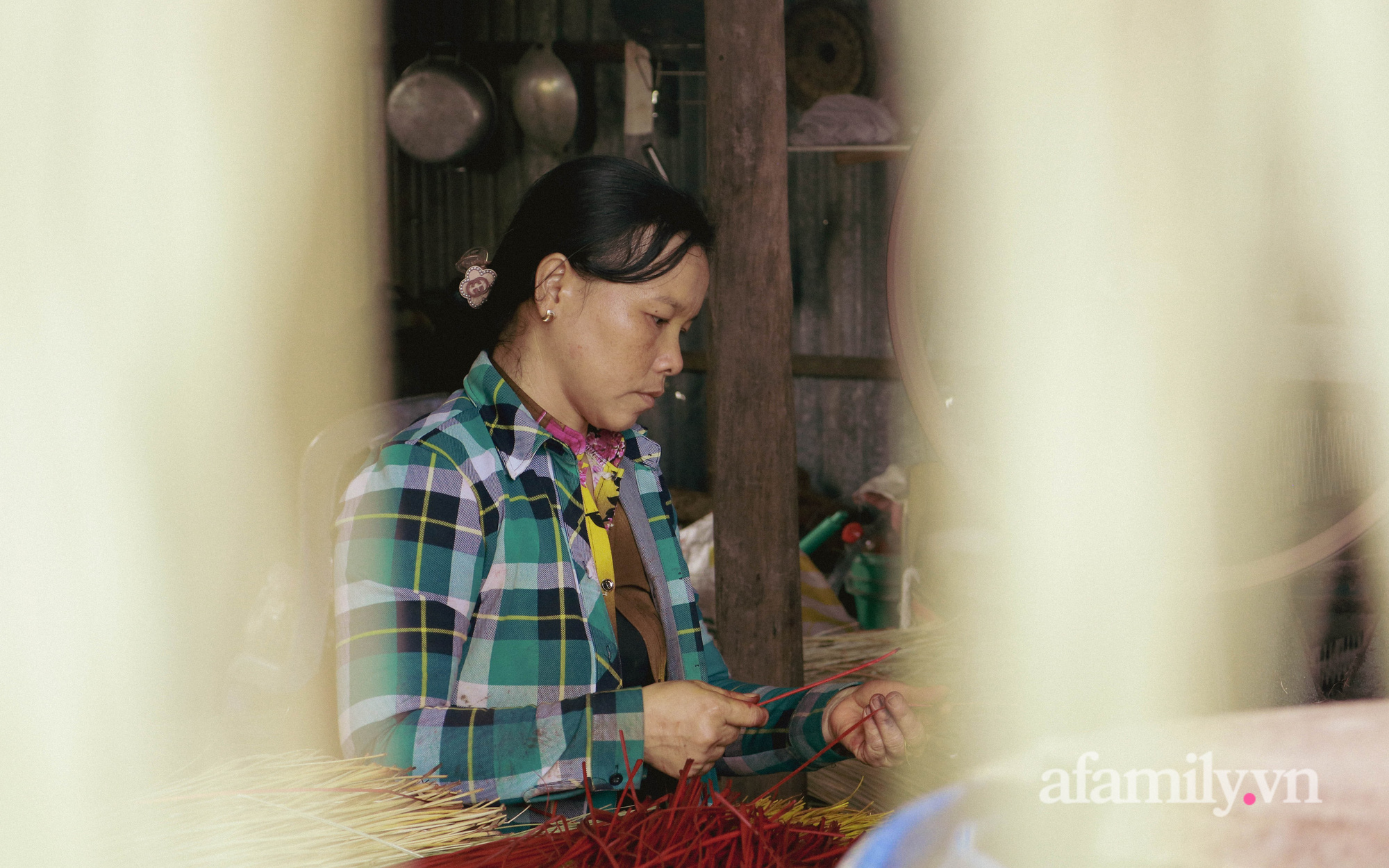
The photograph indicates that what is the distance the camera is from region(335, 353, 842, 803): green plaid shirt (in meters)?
1.04

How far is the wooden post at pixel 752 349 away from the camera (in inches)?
69.5

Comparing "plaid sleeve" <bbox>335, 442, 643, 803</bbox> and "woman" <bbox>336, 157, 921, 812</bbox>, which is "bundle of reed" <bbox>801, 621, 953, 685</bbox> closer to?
"woman" <bbox>336, 157, 921, 812</bbox>

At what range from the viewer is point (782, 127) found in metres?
1.77

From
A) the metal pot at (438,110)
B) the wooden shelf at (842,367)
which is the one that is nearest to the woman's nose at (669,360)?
the wooden shelf at (842,367)

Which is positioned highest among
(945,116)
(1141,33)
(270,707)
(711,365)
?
(1141,33)

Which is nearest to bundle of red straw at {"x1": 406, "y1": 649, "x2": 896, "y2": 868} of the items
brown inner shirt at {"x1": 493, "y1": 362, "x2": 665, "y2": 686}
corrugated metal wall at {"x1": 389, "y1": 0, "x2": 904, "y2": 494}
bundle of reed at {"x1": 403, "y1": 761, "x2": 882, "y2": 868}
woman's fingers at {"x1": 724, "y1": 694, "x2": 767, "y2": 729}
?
bundle of reed at {"x1": 403, "y1": 761, "x2": 882, "y2": 868}

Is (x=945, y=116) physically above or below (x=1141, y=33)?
below

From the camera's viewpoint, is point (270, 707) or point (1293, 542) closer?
point (1293, 542)

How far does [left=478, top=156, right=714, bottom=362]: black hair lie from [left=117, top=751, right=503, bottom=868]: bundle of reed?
0.62 meters

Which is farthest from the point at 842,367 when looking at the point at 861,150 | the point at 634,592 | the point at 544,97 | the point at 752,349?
the point at 634,592

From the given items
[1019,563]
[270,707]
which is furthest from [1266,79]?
[270,707]

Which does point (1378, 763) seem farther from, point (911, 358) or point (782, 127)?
point (782, 127)

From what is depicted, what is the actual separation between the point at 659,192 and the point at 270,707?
3.54ft

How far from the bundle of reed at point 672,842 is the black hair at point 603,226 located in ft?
1.94
